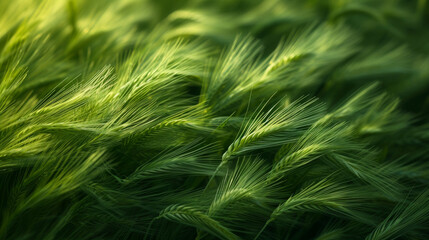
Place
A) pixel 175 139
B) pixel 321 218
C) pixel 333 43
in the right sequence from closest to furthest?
pixel 175 139 < pixel 321 218 < pixel 333 43

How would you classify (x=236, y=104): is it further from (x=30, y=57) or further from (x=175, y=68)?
(x=30, y=57)

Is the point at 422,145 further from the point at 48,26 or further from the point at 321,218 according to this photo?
the point at 48,26

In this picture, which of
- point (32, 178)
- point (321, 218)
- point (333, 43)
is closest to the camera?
point (32, 178)

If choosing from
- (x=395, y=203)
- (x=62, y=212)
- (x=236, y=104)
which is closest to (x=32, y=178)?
(x=62, y=212)

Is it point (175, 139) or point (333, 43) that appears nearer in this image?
point (175, 139)

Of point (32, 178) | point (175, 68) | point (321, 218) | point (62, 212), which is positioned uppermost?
point (175, 68)

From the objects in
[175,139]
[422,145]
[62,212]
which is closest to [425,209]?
[422,145]

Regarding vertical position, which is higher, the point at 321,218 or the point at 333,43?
the point at 333,43
